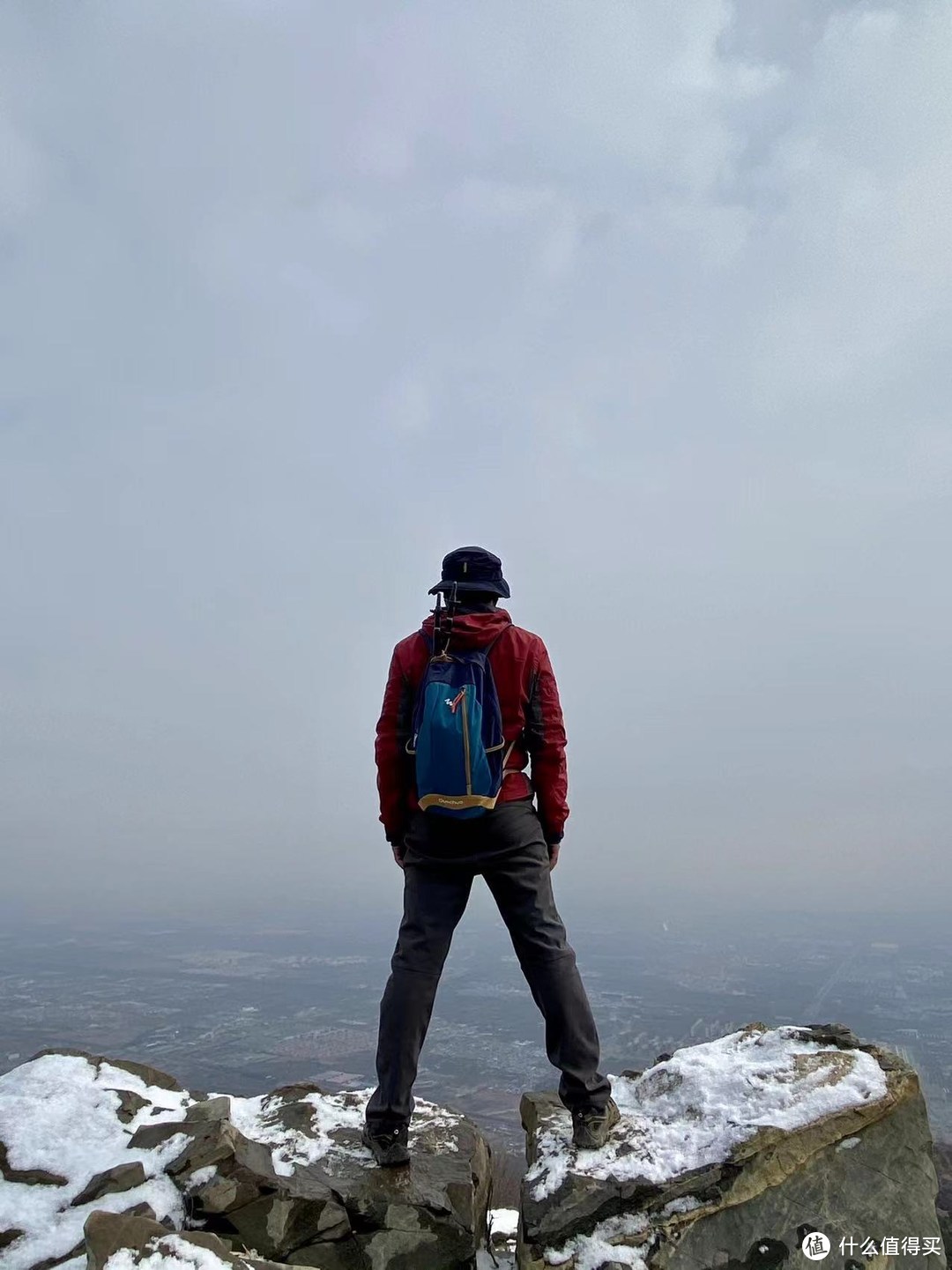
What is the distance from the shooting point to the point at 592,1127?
440cm

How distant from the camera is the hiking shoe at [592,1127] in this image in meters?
4.36

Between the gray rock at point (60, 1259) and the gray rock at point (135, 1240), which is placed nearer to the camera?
the gray rock at point (135, 1240)

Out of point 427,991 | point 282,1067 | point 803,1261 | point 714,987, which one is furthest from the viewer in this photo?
point 714,987

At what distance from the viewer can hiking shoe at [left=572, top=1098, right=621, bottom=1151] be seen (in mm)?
4359

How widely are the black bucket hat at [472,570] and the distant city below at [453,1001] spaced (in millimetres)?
4522

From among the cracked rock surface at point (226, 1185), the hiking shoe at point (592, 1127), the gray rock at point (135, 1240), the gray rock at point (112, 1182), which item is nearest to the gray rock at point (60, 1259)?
the cracked rock surface at point (226, 1185)

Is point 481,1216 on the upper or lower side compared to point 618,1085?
lower

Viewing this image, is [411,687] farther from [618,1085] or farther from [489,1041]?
[489,1041]

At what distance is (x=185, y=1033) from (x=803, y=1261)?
45.7 metres

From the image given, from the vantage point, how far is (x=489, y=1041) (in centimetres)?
3628

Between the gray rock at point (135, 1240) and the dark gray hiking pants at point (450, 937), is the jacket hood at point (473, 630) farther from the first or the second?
the gray rock at point (135, 1240)

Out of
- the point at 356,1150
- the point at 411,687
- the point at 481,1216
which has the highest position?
the point at 411,687

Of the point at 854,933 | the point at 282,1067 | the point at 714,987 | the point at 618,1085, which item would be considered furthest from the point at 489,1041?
the point at 854,933

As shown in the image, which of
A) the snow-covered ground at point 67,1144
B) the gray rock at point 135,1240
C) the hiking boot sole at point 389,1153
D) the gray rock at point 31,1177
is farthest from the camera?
the hiking boot sole at point 389,1153
